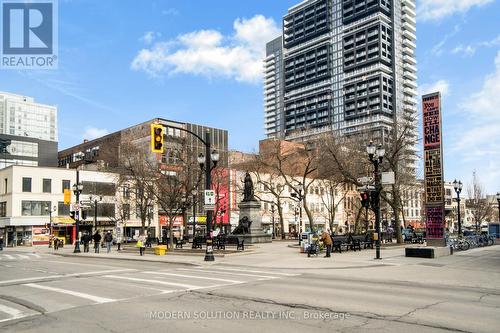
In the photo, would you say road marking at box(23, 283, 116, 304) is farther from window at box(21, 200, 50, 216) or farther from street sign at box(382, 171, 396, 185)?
window at box(21, 200, 50, 216)

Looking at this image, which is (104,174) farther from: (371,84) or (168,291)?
(371,84)

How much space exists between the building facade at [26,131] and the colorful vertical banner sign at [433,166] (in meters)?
90.7

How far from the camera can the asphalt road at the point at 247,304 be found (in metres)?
8.80

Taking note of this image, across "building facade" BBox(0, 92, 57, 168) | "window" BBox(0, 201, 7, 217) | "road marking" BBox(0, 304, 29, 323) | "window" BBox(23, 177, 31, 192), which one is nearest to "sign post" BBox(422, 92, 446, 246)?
"road marking" BBox(0, 304, 29, 323)

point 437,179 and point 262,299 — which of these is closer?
point 262,299

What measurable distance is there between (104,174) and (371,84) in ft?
373

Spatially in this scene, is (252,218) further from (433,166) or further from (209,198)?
(433,166)

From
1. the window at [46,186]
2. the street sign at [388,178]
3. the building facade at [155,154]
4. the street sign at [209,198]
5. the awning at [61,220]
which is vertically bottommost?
the awning at [61,220]

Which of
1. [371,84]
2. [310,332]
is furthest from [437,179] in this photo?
[371,84]

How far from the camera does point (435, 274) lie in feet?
57.6

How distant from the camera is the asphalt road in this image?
8797mm

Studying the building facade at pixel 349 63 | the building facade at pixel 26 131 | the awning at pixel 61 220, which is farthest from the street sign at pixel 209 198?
the building facade at pixel 349 63

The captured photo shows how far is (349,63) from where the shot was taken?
552 feet

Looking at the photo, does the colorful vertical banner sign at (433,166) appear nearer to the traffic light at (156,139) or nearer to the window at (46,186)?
the traffic light at (156,139)
